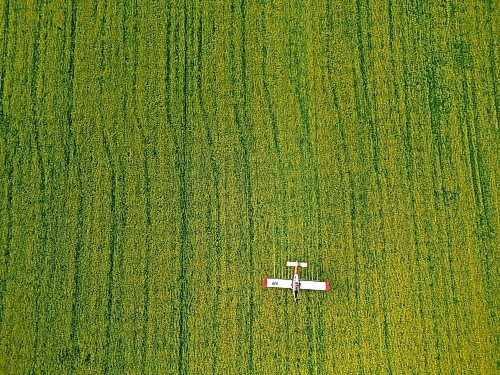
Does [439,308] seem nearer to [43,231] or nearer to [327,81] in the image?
[327,81]

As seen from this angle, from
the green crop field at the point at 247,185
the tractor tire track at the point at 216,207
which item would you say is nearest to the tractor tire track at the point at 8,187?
the green crop field at the point at 247,185

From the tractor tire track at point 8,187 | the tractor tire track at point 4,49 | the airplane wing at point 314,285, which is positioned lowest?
the airplane wing at point 314,285

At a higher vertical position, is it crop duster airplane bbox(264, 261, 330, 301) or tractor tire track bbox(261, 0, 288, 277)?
tractor tire track bbox(261, 0, 288, 277)

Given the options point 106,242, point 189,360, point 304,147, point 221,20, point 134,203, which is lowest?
point 189,360

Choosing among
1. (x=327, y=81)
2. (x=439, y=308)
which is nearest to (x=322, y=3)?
(x=327, y=81)

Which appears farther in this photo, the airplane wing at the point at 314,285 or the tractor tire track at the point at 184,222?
the tractor tire track at the point at 184,222

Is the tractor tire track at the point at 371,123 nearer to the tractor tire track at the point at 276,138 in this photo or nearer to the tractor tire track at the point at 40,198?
the tractor tire track at the point at 276,138

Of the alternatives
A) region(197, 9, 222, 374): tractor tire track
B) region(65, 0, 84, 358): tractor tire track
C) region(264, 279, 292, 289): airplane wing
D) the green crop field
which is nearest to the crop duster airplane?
region(264, 279, 292, 289): airplane wing

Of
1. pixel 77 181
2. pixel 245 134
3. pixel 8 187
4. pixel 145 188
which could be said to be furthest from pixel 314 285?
pixel 8 187

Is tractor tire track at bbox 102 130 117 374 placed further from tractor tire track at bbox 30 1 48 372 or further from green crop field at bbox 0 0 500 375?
tractor tire track at bbox 30 1 48 372
